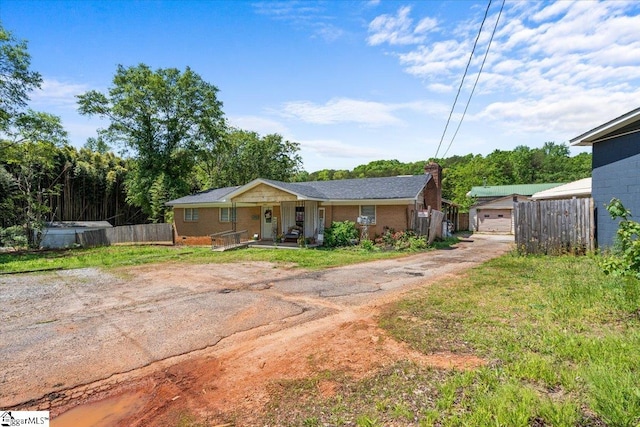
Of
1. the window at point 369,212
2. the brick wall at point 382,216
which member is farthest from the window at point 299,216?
the window at point 369,212

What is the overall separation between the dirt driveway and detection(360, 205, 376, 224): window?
8.47 meters

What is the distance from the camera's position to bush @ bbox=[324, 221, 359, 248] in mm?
17453

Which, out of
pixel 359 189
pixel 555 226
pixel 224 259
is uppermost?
pixel 359 189

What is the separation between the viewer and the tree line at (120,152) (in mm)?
20641

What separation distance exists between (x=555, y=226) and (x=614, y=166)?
8.11 feet

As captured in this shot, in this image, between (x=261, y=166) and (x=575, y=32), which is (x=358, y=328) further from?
(x=261, y=166)

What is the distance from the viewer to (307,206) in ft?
61.4

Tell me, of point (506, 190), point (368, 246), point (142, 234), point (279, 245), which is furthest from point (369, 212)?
point (506, 190)

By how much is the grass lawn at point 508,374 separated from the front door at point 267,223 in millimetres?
14900

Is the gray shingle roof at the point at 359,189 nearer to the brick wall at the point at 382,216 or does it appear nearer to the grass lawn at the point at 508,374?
the brick wall at the point at 382,216

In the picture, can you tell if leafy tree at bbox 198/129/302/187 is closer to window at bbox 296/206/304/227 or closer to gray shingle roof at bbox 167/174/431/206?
gray shingle roof at bbox 167/174/431/206

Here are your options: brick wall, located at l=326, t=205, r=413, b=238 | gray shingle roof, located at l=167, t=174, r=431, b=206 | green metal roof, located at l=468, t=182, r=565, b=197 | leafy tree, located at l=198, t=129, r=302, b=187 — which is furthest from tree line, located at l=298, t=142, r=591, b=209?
brick wall, located at l=326, t=205, r=413, b=238

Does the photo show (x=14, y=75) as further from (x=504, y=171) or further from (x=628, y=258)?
(x=504, y=171)

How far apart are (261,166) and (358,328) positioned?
34.5 meters
